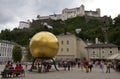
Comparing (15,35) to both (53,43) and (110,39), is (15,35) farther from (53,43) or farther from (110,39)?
(53,43)

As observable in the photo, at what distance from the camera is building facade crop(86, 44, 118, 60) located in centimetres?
7800

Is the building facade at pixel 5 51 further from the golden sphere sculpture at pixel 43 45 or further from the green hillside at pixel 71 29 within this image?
the golden sphere sculpture at pixel 43 45

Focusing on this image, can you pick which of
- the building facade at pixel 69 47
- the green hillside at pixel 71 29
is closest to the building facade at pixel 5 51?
the green hillside at pixel 71 29

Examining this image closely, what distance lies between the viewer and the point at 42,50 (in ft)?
102

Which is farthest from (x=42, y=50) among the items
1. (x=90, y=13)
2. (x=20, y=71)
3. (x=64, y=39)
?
(x=90, y=13)

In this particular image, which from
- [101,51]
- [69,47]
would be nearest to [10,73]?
[69,47]

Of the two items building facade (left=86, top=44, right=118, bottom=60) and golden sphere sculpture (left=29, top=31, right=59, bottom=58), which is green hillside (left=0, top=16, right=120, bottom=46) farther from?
golden sphere sculpture (left=29, top=31, right=59, bottom=58)

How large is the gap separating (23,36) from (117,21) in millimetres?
60505

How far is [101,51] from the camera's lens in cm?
8012

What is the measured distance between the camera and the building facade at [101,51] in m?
78.0

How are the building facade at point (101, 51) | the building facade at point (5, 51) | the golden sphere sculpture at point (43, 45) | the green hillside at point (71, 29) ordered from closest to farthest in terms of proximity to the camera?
1. the golden sphere sculpture at point (43, 45)
2. the building facade at point (101, 51)
3. the building facade at point (5, 51)
4. the green hillside at point (71, 29)

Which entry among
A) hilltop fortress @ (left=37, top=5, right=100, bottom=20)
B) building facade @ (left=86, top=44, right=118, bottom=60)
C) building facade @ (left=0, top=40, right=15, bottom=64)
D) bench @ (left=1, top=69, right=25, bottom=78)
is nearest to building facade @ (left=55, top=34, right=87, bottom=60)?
building facade @ (left=86, top=44, right=118, bottom=60)

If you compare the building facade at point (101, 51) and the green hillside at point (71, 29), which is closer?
the building facade at point (101, 51)

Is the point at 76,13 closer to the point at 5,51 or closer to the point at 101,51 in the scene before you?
the point at 5,51
